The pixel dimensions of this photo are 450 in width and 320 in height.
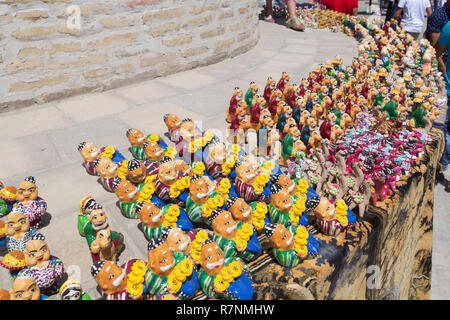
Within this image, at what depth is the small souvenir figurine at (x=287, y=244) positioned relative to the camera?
2.51m

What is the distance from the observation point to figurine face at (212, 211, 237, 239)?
2.57 metres

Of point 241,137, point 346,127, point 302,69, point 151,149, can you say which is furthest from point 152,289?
point 302,69

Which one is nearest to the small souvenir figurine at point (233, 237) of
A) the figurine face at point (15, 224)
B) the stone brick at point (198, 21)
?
the figurine face at point (15, 224)

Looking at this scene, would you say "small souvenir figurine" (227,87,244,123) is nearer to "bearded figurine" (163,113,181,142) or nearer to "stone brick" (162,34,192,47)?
"bearded figurine" (163,113,181,142)

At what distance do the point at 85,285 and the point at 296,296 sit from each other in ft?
4.85

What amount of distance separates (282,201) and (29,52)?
4.41 meters

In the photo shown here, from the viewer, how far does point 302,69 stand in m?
7.29

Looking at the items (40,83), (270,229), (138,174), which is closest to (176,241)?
(270,229)

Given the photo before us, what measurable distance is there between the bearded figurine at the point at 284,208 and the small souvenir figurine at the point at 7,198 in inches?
85.3

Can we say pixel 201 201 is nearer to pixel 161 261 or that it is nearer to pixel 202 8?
pixel 161 261

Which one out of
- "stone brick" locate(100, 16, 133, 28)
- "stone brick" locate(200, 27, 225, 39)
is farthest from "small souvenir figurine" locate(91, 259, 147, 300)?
"stone brick" locate(200, 27, 225, 39)

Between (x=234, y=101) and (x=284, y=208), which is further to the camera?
(x=234, y=101)

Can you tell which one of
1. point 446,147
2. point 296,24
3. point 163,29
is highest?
point 163,29

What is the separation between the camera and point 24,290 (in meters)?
2.08
